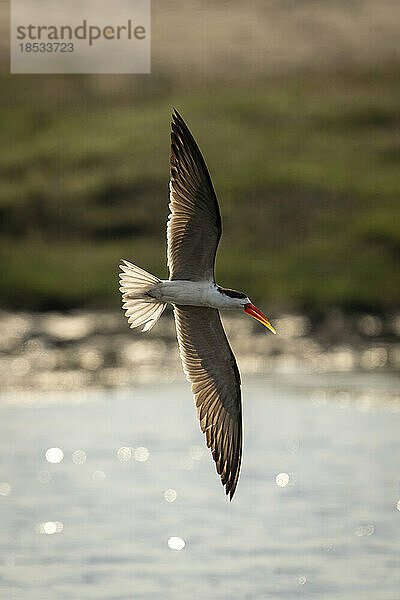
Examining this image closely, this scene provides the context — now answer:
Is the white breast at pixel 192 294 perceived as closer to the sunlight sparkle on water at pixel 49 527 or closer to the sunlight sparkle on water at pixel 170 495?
the sunlight sparkle on water at pixel 49 527

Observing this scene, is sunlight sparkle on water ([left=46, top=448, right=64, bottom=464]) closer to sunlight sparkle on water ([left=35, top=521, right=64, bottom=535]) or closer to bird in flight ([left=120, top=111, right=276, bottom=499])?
sunlight sparkle on water ([left=35, top=521, right=64, bottom=535])

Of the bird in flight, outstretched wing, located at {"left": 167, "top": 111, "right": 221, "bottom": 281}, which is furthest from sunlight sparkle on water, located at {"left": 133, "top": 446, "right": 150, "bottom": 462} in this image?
outstretched wing, located at {"left": 167, "top": 111, "right": 221, "bottom": 281}

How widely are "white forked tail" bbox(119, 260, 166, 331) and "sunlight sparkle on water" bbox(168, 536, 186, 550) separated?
2513 millimetres

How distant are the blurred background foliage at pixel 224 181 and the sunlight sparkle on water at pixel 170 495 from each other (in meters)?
12.0

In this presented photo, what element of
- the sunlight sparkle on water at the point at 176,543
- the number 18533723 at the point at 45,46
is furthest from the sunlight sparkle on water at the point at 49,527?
the number 18533723 at the point at 45,46

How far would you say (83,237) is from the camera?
34156mm

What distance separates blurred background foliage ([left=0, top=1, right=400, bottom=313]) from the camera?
28.1 meters

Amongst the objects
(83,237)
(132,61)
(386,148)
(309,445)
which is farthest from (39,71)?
(309,445)

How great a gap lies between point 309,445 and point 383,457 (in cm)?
103

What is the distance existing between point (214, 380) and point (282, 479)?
12.1 ft

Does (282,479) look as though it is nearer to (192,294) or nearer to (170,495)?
(170,495)

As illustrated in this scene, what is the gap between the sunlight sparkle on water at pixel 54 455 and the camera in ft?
50.6

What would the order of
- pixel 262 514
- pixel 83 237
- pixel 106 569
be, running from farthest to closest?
1. pixel 83 237
2. pixel 262 514
3. pixel 106 569

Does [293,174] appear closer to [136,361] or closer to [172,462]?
[136,361]
